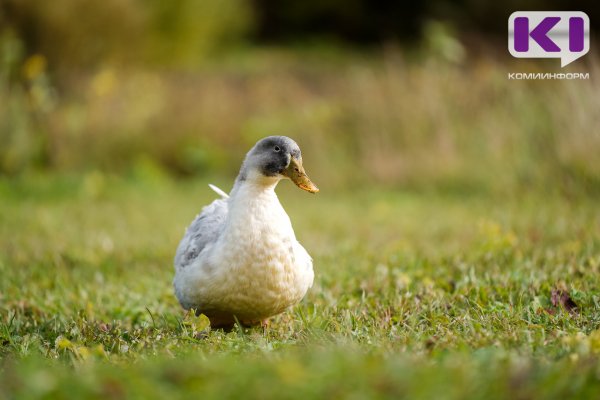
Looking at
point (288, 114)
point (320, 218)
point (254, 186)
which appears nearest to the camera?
point (254, 186)

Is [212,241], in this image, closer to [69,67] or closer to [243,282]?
[243,282]

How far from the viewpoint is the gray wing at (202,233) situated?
3.71 metres

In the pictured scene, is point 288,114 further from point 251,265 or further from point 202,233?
point 251,265

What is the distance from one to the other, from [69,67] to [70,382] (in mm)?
10273

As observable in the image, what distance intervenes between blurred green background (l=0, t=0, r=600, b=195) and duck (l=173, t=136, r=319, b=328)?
16.9 ft

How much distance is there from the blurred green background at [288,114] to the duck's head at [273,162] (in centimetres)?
512

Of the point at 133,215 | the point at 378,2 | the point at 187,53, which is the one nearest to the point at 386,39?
the point at 378,2

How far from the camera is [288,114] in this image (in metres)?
11.7

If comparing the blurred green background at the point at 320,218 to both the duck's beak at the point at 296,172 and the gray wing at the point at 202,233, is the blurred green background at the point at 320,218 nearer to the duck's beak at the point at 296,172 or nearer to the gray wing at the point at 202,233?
the gray wing at the point at 202,233

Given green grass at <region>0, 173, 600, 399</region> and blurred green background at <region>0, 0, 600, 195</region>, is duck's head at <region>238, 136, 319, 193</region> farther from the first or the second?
blurred green background at <region>0, 0, 600, 195</region>

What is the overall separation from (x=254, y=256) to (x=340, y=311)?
65 centimetres

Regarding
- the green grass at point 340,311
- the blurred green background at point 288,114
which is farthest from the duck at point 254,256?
the blurred green background at point 288,114

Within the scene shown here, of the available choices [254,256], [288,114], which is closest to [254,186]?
[254,256]

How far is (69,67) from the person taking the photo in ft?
38.4
